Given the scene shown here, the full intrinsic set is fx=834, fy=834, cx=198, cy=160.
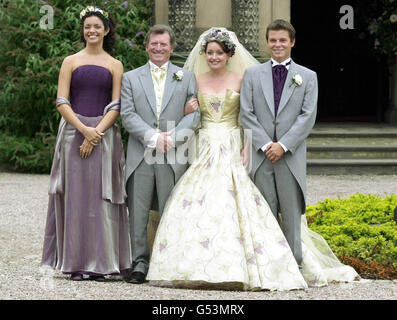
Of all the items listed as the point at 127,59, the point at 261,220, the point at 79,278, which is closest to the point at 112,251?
the point at 79,278

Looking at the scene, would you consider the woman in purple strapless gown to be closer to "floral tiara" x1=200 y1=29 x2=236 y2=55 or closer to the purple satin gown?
the purple satin gown

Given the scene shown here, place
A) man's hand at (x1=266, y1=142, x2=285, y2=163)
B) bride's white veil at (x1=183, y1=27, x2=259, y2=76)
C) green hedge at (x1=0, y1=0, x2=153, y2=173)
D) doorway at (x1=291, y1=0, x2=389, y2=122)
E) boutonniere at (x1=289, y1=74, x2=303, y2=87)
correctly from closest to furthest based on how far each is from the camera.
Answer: man's hand at (x1=266, y1=142, x2=285, y2=163) → boutonniere at (x1=289, y1=74, x2=303, y2=87) → bride's white veil at (x1=183, y1=27, x2=259, y2=76) → green hedge at (x1=0, y1=0, x2=153, y2=173) → doorway at (x1=291, y1=0, x2=389, y2=122)

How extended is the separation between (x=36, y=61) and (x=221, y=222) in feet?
22.0

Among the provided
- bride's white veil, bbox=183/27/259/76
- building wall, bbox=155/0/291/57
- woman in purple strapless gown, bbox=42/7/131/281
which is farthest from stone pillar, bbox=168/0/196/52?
woman in purple strapless gown, bbox=42/7/131/281

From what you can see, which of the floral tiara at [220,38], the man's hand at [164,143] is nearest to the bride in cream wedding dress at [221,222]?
the floral tiara at [220,38]

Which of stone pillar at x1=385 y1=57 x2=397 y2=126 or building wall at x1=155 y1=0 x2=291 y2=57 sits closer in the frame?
building wall at x1=155 y1=0 x2=291 y2=57

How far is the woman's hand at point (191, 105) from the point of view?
217 inches

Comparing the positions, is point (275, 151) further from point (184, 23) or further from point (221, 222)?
point (184, 23)

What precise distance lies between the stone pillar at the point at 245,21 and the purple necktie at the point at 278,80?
21.8 feet

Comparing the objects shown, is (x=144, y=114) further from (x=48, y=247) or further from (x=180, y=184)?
(x=48, y=247)

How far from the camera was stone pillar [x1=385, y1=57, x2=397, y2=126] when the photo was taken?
13.9 metres

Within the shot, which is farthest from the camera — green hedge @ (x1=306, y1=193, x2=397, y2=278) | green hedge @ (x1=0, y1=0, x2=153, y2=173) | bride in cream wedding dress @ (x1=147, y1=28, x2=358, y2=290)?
green hedge @ (x1=0, y1=0, x2=153, y2=173)

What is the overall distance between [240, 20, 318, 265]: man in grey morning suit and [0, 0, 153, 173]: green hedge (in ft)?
19.9

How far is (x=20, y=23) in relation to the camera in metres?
11.7
